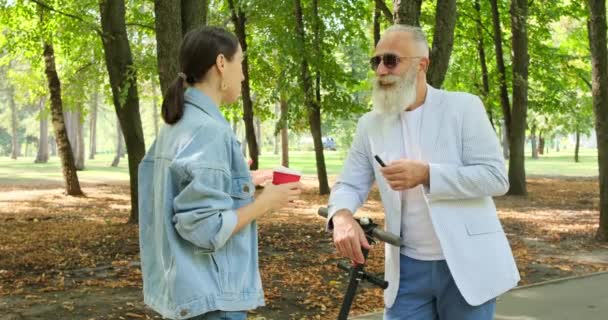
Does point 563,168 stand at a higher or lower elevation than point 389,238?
lower

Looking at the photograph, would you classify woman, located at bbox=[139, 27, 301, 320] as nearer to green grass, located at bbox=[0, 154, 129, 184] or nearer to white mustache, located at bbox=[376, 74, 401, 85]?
white mustache, located at bbox=[376, 74, 401, 85]

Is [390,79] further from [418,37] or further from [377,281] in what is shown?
[377,281]

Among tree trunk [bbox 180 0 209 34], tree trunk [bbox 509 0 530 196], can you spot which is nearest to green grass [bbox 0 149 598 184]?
tree trunk [bbox 509 0 530 196]

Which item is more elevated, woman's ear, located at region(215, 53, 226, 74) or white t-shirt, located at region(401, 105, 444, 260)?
woman's ear, located at region(215, 53, 226, 74)

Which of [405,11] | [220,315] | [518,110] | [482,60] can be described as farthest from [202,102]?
[482,60]

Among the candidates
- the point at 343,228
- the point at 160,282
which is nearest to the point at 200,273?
the point at 160,282

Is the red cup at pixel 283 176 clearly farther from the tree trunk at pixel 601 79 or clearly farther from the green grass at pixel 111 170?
the green grass at pixel 111 170

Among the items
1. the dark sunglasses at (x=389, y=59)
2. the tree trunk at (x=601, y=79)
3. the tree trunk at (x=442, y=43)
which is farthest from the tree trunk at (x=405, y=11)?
the dark sunglasses at (x=389, y=59)

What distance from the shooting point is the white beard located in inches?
120

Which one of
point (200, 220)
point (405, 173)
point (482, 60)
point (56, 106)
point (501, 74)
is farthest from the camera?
point (482, 60)

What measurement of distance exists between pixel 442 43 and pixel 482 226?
Answer: 6845 millimetres

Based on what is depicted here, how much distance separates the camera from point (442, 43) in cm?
944

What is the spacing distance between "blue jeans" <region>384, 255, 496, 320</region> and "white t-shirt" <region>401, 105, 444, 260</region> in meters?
0.04

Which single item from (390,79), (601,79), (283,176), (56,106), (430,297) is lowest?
(430,297)
